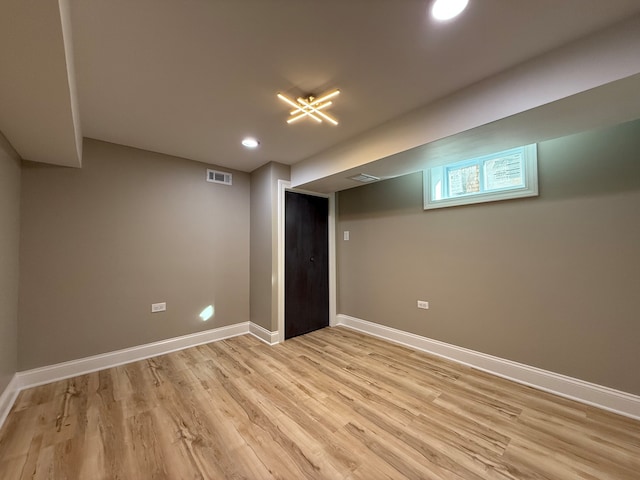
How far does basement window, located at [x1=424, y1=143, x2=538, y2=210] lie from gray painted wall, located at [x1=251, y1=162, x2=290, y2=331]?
1.98 meters

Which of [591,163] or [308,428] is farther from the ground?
[591,163]

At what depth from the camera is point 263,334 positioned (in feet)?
11.2

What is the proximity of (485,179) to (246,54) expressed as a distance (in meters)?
2.58

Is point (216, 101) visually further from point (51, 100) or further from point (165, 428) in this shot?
point (165, 428)

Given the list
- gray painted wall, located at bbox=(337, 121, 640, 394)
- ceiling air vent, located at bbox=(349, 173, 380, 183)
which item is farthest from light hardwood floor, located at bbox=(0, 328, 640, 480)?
ceiling air vent, located at bbox=(349, 173, 380, 183)

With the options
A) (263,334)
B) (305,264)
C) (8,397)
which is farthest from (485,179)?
(8,397)

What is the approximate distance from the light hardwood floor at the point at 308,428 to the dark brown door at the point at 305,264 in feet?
3.30


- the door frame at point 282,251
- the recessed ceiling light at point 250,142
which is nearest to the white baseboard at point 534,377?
the door frame at point 282,251

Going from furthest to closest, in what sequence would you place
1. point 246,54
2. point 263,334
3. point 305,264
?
point 305,264
point 263,334
point 246,54

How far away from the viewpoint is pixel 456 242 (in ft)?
9.13

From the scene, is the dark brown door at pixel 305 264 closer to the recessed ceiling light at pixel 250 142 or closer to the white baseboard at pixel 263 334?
the white baseboard at pixel 263 334

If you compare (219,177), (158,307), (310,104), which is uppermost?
(310,104)

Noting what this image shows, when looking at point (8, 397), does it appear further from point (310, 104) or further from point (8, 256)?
point (310, 104)

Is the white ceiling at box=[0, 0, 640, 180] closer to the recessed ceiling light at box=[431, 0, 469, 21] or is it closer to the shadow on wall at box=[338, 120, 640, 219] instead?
the recessed ceiling light at box=[431, 0, 469, 21]
